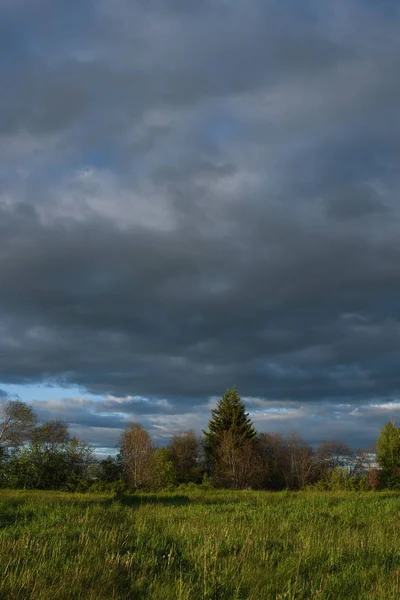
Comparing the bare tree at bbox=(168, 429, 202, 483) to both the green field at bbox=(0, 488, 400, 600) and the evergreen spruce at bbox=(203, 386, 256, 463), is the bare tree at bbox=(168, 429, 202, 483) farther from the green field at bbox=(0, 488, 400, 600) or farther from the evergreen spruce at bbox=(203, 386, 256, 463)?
the green field at bbox=(0, 488, 400, 600)

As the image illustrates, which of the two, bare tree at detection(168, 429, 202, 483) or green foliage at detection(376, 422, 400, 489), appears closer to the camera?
green foliage at detection(376, 422, 400, 489)

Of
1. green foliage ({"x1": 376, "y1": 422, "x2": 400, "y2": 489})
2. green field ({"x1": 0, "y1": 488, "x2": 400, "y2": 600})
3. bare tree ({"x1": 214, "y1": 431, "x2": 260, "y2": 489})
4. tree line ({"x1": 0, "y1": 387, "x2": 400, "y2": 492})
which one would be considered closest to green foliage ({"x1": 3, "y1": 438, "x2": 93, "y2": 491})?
tree line ({"x1": 0, "y1": 387, "x2": 400, "y2": 492})

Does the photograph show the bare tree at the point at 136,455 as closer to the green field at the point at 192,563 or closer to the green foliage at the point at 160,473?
the green foliage at the point at 160,473

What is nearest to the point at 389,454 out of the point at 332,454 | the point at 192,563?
the point at 332,454

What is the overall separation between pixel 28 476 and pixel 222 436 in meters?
27.0

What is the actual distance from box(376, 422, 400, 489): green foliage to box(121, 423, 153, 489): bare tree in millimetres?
24622

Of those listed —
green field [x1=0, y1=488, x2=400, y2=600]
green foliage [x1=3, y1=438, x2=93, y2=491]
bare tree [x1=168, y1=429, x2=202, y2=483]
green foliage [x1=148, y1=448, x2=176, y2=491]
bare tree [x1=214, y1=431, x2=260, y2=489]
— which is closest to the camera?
green field [x1=0, y1=488, x2=400, y2=600]

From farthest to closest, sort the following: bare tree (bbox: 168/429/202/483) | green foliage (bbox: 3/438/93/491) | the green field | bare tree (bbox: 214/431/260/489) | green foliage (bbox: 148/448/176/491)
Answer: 1. bare tree (bbox: 168/429/202/483)
2. bare tree (bbox: 214/431/260/489)
3. green foliage (bbox: 148/448/176/491)
4. green foliage (bbox: 3/438/93/491)
5. the green field

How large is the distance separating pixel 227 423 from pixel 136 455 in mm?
12107

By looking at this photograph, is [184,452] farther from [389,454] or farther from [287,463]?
[389,454]

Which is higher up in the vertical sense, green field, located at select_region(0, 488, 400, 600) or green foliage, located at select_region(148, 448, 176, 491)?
green field, located at select_region(0, 488, 400, 600)

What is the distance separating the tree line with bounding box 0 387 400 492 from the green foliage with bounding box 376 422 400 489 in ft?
0.33

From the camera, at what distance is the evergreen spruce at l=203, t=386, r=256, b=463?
59.2 m

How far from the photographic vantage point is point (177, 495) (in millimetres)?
26297
